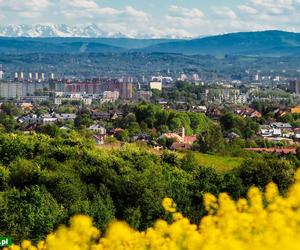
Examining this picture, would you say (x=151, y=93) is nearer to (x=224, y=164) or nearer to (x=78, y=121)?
(x=78, y=121)

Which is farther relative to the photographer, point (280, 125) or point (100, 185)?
point (280, 125)

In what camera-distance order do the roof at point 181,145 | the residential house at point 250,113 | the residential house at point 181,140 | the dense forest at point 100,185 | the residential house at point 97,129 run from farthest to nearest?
the residential house at point 250,113 → the residential house at point 97,129 → the residential house at point 181,140 → the roof at point 181,145 → the dense forest at point 100,185

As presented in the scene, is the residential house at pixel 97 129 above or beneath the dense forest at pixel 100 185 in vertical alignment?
beneath

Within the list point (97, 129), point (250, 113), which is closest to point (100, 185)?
point (97, 129)

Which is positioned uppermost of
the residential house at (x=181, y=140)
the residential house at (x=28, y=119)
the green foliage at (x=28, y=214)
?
the green foliage at (x=28, y=214)

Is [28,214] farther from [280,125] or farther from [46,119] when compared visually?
[46,119]

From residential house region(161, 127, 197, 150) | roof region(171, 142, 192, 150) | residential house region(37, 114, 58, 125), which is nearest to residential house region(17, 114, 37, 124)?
residential house region(37, 114, 58, 125)

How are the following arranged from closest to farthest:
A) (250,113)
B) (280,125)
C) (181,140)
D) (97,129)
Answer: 1. (181,140)
2. (97,129)
3. (280,125)
4. (250,113)

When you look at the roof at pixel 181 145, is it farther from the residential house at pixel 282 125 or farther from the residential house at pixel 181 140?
the residential house at pixel 282 125

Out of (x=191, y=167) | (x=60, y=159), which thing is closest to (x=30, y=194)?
A: (x=60, y=159)

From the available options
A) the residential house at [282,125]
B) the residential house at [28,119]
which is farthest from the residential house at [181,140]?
the residential house at [28,119]

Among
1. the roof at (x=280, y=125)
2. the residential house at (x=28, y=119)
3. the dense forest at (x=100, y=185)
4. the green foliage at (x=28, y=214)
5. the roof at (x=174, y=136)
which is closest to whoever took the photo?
the green foliage at (x=28, y=214)
